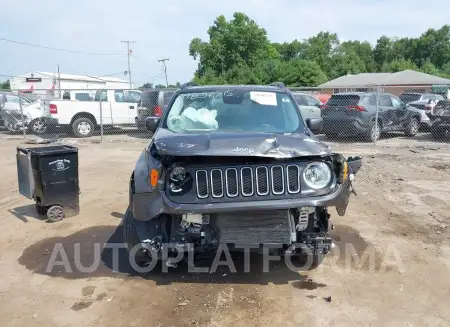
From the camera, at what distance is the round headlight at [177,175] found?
11.8 feet

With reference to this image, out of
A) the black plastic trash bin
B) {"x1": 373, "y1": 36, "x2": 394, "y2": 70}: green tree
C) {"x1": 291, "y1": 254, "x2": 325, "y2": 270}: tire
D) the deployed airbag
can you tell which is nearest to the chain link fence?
the black plastic trash bin

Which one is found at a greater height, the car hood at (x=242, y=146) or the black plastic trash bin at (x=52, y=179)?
the car hood at (x=242, y=146)

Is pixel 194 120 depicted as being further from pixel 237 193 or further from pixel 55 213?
pixel 55 213

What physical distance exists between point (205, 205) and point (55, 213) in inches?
123

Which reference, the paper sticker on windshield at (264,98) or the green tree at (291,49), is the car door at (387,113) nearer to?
the paper sticker on windshield at (264,98)

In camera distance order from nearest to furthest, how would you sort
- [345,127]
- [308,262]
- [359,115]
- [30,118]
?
[308,262]
[359,115]
[345,127]
[30,118]

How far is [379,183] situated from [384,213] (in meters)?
2.11

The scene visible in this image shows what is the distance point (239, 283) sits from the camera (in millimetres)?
4020

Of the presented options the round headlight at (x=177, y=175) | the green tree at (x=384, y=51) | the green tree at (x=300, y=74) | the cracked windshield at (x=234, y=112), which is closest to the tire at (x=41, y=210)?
the cracked windshield at (x=234, y=112)

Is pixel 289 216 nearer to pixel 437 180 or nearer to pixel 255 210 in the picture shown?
pixel 255 210

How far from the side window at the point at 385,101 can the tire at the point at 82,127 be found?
10.1m

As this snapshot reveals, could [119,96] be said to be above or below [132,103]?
above

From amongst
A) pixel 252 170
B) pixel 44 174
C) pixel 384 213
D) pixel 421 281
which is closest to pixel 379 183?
pixel 384 213

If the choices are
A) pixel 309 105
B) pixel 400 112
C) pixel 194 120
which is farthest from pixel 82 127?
pixel 194 120
